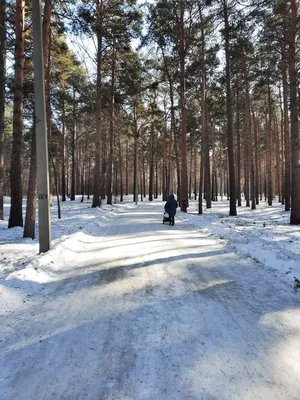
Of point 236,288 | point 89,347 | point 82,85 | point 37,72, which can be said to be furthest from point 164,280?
point 82,85

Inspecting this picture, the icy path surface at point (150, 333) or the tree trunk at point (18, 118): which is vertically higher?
the tree trunk at point (18, 118)

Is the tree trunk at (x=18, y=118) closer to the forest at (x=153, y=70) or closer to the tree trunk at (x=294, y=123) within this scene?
the forest at (x=153, y=70)

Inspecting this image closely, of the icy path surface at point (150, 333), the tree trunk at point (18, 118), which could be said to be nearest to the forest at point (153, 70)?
the tree trunk at point (18, 118)

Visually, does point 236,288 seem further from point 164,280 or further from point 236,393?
point 236,393

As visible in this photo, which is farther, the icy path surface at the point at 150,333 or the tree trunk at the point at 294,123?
the tree trunk at the point at 294,123

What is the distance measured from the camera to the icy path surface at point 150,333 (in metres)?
2.91

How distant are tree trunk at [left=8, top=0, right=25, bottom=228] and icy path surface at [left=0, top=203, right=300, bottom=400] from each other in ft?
22.6

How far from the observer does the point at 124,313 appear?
4.48m

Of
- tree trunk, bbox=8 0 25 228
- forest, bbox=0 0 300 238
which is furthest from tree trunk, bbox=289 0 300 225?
tree trunk, bbox=8 0 25 228

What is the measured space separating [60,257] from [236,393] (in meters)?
5.80

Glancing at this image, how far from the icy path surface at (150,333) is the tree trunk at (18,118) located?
6894mm

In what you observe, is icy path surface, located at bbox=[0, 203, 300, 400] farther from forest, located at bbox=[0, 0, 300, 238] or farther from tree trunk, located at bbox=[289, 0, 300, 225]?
tree trunk, located at bbox=[289, 0, 300, 225]

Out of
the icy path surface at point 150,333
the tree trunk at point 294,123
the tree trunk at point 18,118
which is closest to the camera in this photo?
the icy path surface at point 150,333

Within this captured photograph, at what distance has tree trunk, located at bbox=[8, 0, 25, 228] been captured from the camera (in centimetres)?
1191
